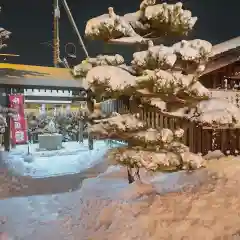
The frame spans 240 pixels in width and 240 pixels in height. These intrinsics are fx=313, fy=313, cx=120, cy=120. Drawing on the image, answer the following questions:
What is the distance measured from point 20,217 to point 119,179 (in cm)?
168

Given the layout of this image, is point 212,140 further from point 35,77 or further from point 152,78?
point 35,77

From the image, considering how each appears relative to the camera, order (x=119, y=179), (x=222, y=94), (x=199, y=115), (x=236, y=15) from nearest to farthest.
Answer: (x=199, y=115) < (x=119, y=179) < (x=222, y=94) < (x=236, y=15)

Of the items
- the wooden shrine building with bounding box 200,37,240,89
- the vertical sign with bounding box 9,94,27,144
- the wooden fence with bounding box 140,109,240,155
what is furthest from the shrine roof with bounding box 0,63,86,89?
the wooden shrine building with bounding box 200,37,240,89

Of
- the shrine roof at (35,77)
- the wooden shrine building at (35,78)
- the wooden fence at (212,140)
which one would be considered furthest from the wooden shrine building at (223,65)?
the shrine roof at (35,77)

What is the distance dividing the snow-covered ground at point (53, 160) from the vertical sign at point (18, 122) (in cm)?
32

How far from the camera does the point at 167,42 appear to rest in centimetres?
384

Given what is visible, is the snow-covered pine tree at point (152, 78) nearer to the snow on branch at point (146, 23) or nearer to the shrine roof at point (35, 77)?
the snow on branch at point (146, 23)

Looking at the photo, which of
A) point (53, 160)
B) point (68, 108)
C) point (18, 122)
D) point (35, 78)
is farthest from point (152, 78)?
point (68, 108)

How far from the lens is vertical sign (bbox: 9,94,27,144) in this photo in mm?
7825

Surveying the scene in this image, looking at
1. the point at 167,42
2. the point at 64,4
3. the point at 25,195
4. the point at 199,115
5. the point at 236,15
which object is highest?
the point at 64,4

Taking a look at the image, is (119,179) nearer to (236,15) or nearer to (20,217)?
(20,217)

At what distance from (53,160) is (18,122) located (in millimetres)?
1764

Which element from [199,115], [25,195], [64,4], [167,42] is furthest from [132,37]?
[64,4]

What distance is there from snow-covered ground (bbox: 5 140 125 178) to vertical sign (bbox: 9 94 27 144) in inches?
12.5
